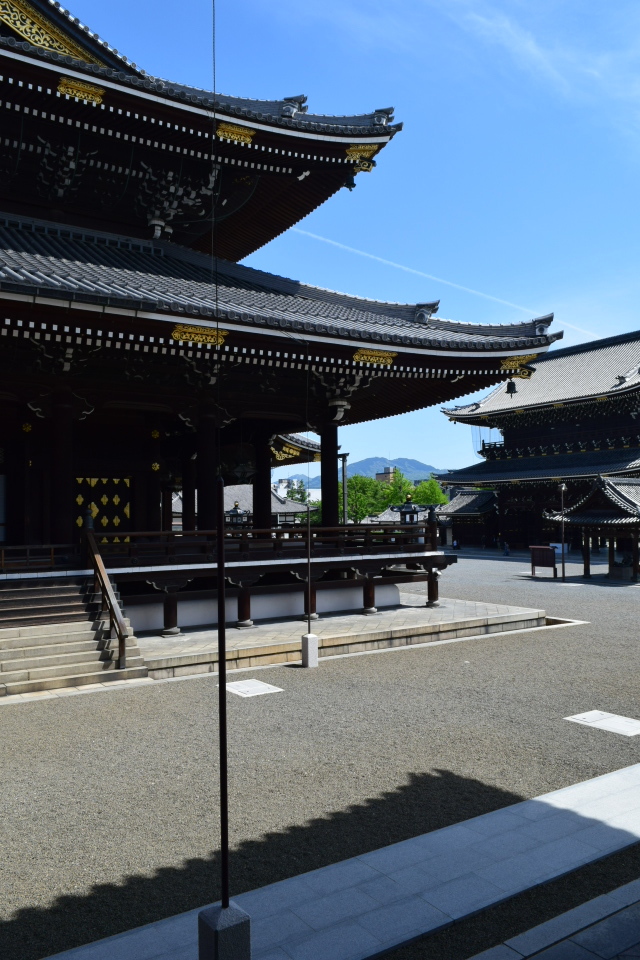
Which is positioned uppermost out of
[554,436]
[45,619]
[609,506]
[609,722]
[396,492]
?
[554,436]

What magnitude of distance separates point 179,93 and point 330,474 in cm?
935

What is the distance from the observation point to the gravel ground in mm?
5188

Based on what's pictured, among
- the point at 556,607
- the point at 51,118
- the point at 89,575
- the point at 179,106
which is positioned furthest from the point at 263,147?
the point at 556,607

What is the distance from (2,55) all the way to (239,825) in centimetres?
1400

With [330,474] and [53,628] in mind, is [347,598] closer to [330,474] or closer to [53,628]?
[330,474]

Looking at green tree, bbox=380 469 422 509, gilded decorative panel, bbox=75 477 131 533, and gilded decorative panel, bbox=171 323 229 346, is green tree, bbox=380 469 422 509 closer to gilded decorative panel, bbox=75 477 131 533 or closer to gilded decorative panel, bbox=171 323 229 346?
gilded decorative panel, bbox=75 477 131 533

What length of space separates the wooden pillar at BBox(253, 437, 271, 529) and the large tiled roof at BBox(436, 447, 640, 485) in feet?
91.9

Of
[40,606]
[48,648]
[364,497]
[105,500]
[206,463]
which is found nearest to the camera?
[48,648]

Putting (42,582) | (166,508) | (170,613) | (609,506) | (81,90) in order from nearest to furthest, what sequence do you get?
(42,582), (81,90), (170,613), (166,508), (609,506)

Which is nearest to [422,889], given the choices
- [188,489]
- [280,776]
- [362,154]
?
[280,776]

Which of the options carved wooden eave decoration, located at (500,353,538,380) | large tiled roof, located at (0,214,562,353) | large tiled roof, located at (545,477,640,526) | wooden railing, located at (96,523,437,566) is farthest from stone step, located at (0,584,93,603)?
large tiled roof, located at (545,477,640,526)

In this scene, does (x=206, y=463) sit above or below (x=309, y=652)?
above

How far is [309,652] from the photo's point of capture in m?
13.0

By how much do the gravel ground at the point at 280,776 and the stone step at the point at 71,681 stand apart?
0.70 metres
